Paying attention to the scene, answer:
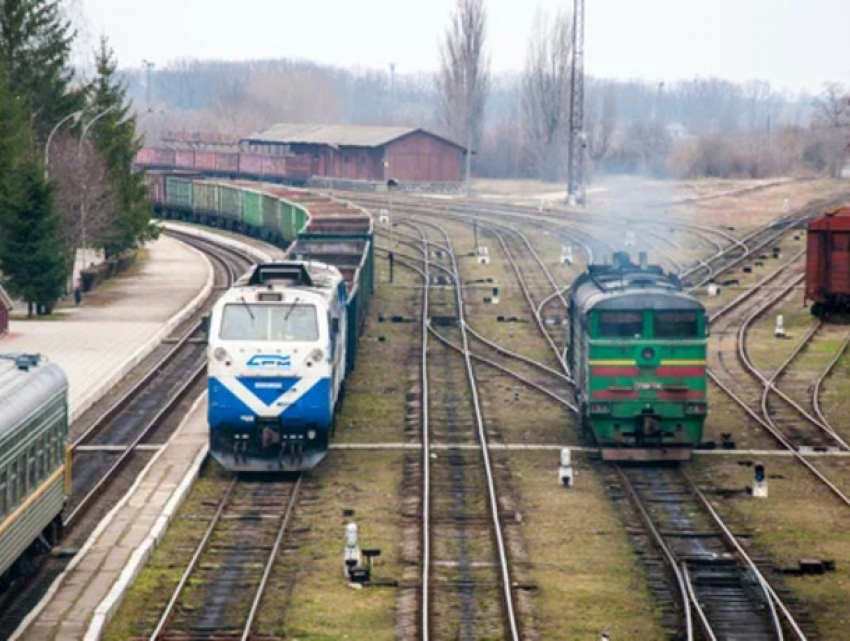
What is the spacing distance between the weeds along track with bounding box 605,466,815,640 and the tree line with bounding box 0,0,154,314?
2534 centimetres

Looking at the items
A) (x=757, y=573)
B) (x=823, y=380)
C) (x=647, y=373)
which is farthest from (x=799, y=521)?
(x=823, y=380)

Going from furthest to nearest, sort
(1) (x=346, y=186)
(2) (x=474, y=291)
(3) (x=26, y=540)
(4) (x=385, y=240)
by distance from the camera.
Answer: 1. (1) (x=346, y=186)
2. (4) (x=385, y=240)
3. (2) (x=474, y=291)
4. (3) (x=26, y=540)

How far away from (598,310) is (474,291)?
997 inches

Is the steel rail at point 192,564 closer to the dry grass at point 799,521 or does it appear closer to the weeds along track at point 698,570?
the weeds along track at point 698,570

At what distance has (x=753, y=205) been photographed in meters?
79.9

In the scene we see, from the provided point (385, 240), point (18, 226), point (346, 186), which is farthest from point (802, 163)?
point (18, 226)

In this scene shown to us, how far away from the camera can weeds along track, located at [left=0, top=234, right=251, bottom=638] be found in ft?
63.7

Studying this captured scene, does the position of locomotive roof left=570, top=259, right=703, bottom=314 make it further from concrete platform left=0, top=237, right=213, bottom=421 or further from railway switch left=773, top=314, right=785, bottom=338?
railway switch left=773, top=314, right=785, bottom=338

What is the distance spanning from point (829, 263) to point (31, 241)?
21717mm

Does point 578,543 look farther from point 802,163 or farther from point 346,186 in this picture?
point 802,163

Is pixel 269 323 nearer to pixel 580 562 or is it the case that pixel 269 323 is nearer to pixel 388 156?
pixel 580 562

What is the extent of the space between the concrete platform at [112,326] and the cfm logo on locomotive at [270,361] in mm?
7050

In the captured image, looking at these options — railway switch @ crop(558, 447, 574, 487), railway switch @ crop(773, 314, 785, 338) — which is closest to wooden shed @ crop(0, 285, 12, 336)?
railway switch @ crop(773, 314, 785, 338)

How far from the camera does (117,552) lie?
20.4 meters
